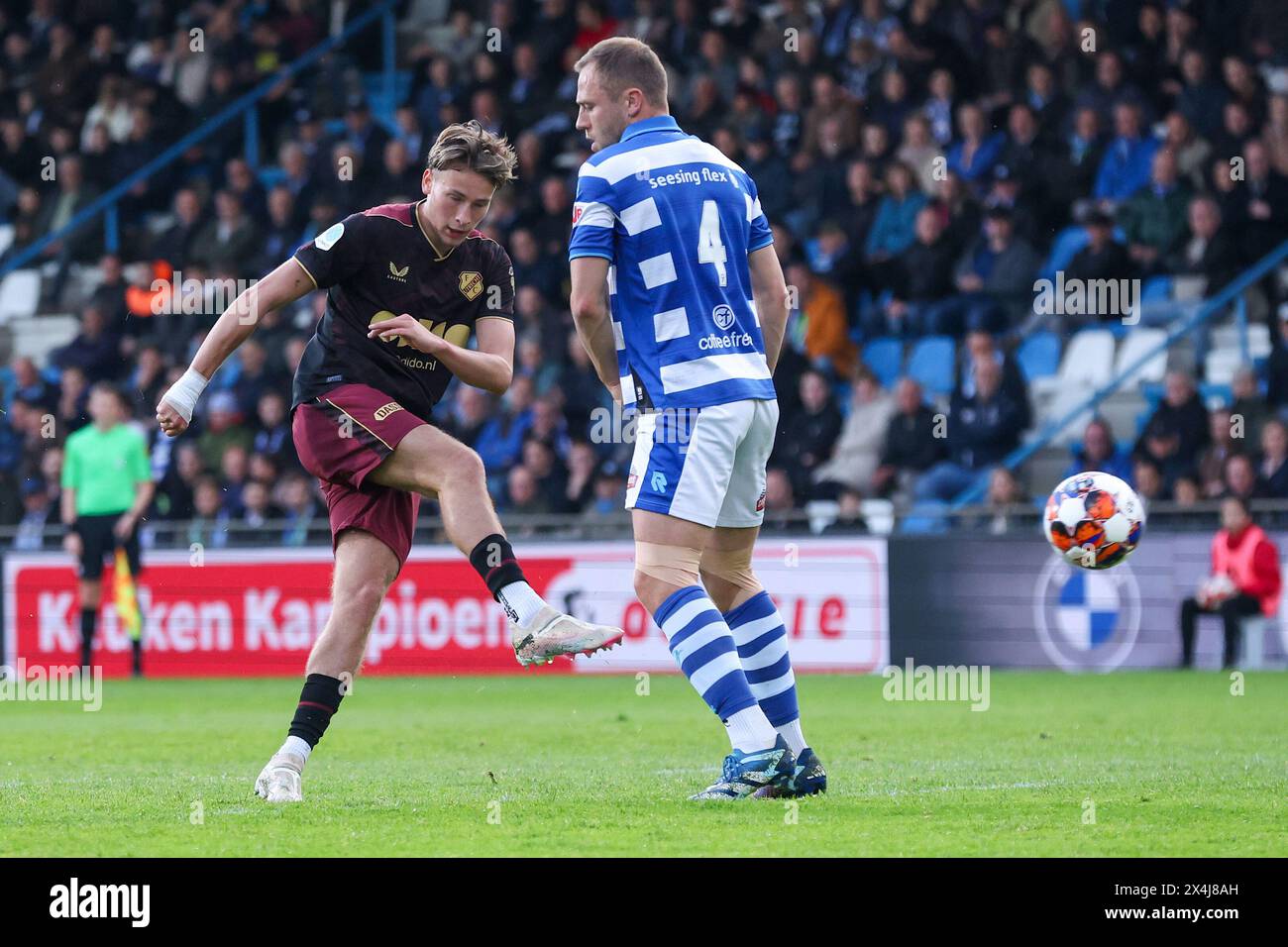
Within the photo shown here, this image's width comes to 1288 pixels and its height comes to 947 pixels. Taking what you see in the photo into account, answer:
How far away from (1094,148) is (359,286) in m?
11.3

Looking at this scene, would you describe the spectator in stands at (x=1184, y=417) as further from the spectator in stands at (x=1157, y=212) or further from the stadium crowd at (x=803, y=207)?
the spectator in stands at (x=1157, y=212)

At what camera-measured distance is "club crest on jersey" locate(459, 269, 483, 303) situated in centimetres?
651

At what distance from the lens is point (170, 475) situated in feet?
54.5

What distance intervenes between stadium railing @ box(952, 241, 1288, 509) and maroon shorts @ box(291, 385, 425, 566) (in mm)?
9684

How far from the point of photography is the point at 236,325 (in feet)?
19.9

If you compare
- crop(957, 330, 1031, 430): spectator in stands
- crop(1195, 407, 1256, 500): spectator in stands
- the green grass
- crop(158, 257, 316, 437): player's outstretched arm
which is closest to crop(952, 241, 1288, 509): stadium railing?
crop(957, 330, 1031, 430): spectator in stands

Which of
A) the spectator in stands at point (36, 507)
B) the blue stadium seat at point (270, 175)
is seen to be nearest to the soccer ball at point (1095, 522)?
the spectator in stands at point (36, 507)

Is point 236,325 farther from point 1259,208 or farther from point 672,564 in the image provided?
point 1259,208

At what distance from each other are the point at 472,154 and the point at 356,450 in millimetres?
1047

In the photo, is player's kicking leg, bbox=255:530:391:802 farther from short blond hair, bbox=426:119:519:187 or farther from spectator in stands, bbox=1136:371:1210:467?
spectator in stands, bbox=1136:371:1210:467

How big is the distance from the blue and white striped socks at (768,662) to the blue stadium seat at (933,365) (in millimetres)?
9893

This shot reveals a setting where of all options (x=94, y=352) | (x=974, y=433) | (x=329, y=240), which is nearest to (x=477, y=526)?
(x=329, y=240)

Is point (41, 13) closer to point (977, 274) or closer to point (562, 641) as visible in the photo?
point (977, 274)
